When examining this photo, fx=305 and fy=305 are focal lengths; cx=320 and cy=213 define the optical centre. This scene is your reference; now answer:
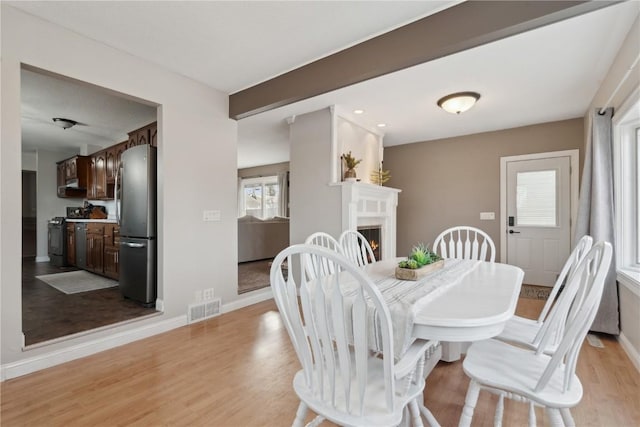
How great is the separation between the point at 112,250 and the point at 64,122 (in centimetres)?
200

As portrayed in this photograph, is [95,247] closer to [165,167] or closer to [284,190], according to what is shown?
[165,167]

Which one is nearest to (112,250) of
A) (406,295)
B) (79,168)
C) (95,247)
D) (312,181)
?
(95,247)

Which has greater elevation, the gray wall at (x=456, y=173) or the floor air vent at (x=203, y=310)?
the gray wall at (x=456, y=173)

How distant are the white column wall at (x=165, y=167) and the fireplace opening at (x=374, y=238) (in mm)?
1851

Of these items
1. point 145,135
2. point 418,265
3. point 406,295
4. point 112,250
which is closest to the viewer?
point 406,295

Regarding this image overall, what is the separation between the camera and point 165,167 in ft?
9.65

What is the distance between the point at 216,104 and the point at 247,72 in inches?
24.1

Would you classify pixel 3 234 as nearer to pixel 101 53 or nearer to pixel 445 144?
pixel 101 53

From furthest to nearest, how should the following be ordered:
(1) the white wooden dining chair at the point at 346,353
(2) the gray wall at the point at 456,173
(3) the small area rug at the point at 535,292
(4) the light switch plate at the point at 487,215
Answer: (4) the light switch plate at the point at 487,215 < (2) the gray wall at the point at 456,173 < (3) the small area rug at the point at 535,292 < (1) the white wooden dining chair at the point at 346,353

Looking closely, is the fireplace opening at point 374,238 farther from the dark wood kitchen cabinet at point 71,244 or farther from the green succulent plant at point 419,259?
the dark wood kitchen cabinet at point 71,244

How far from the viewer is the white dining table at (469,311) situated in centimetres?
114

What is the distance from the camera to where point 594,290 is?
1.11 metres

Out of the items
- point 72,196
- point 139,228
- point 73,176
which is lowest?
point 139,228

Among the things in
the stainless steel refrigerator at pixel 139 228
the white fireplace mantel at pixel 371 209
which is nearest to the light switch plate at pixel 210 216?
the stainless steel refrigerator at pixel 139 228
